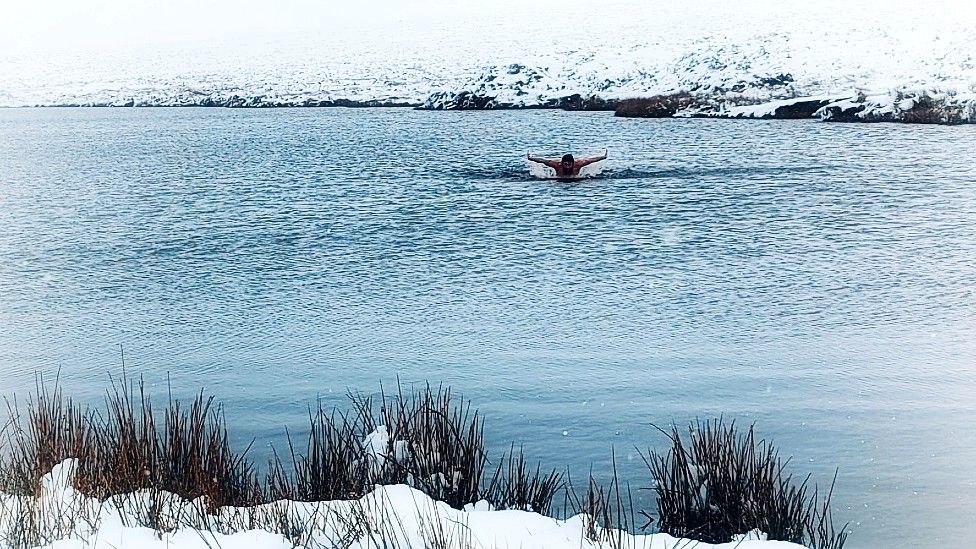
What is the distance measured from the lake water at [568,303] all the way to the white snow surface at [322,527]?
81.2 inches

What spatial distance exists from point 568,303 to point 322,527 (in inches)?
368

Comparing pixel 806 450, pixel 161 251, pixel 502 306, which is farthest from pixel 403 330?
pixel 161 251

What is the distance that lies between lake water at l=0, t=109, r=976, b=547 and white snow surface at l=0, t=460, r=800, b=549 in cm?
206

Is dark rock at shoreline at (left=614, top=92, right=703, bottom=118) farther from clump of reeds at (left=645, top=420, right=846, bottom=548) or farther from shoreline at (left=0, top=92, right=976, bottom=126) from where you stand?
clump of reeds at (left=645, top=420, right=846, bottom=548)

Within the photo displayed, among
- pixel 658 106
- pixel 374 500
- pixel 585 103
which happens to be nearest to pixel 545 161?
pixel 374 500

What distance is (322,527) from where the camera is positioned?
6043 mm

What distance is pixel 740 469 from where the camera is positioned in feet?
22.0

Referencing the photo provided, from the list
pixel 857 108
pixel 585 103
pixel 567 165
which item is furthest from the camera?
pixel 585 103

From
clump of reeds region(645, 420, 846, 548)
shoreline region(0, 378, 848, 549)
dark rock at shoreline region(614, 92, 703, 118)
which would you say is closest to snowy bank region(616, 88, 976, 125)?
dark rock at shoreline region(614, 92, 703, 118)

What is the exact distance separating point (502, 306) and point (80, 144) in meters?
44.9

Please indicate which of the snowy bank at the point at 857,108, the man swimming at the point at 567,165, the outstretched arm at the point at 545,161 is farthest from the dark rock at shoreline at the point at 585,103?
the man swimming at the point at 567,165

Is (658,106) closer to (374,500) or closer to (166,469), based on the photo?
(166,469)

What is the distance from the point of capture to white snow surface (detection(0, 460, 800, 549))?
5.86 meters

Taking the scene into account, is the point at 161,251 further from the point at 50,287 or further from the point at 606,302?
the point at 606,302
